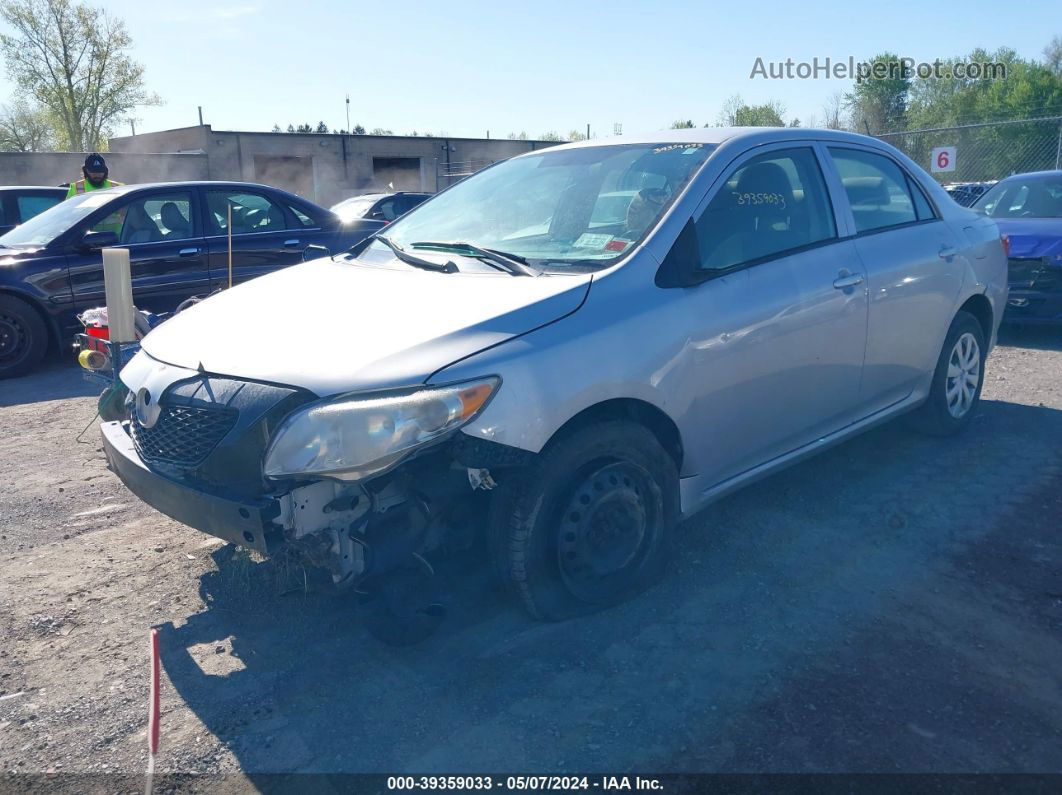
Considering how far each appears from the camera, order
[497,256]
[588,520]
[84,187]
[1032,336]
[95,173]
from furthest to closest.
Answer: [84,187] → [95,173] → [1032,336] → [497,256] → [588,520]

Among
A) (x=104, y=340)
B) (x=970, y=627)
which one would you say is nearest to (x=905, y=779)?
(x=970, y=627)

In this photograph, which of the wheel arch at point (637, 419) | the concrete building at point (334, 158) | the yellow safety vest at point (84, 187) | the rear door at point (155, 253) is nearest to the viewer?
the wheel arch at point (637, 419)

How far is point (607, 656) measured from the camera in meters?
3.22

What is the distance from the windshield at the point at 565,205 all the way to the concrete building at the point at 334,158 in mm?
28653

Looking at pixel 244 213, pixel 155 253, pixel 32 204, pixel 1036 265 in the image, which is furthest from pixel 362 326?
pixel 32 204

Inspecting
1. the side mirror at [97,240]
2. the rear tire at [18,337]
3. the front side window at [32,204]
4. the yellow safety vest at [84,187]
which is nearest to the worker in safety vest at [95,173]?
the yellow safety vest at [84,187]

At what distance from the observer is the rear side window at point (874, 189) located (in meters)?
4.60

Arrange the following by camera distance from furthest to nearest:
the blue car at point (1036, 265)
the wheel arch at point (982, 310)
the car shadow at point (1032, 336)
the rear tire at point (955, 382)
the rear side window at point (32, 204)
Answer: the rear side window at point (32, 204) → the car shadow at point (1032, 336) → the blue car at point (1036, 265) → the wheel arch at point (982, 310) → the rear tire at point (955, 382)

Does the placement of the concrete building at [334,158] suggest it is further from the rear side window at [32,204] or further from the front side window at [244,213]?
the front side window at [244,213]

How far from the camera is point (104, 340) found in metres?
5.00

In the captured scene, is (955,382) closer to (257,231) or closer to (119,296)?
Result: (119,296)

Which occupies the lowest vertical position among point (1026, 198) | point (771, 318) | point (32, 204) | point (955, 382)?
point (955, 382)

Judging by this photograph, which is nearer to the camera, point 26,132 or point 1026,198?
point 1026,198

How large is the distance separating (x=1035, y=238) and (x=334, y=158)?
102ft
